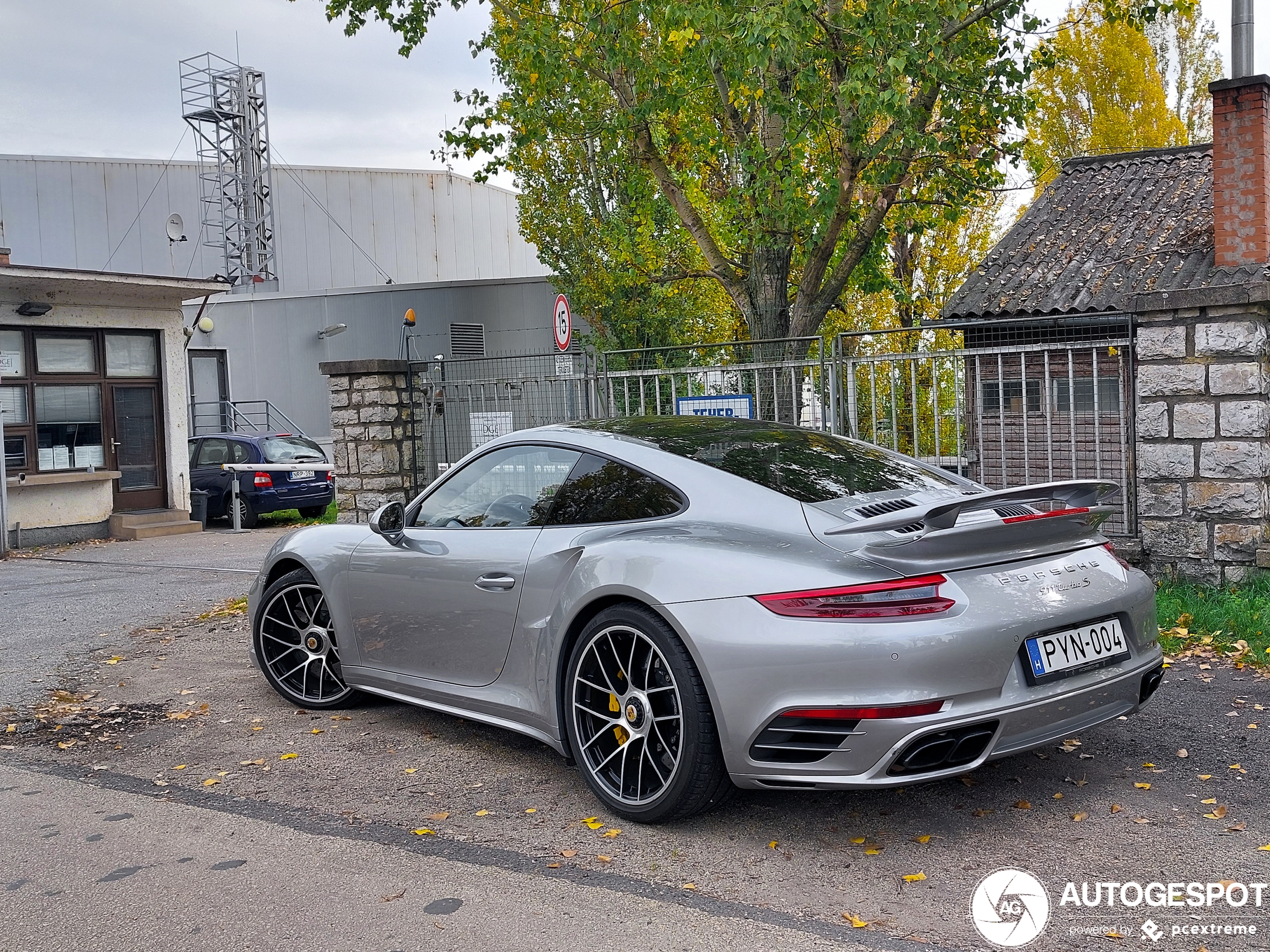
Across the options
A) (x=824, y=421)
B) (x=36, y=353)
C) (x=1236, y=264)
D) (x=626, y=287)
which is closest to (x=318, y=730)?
(x=824, y=421)

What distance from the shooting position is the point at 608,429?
15.4ft

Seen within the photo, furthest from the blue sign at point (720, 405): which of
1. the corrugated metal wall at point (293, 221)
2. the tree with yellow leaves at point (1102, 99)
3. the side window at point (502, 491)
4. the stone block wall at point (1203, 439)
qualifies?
the corrugated metal wall at point (293, 221)

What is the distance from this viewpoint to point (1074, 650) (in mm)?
3658

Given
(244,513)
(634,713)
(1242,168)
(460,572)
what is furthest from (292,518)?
(634,713)

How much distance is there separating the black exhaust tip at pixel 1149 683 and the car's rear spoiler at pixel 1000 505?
577mm

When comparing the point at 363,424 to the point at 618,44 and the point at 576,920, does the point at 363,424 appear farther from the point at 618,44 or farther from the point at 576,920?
the point at 576,920

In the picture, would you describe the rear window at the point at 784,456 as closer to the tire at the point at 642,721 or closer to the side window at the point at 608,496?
the side window at the point at 608,496

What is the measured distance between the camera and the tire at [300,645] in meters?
5.54

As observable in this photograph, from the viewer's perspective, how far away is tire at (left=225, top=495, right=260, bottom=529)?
691 inches

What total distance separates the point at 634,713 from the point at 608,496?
0.87 meters

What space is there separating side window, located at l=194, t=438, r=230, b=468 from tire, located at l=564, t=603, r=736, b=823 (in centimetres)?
1543

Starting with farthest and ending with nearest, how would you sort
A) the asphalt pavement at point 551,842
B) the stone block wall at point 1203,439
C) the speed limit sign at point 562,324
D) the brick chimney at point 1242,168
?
the speed limit sign at point 562,324, the brick chimney at point 1242,168, the stone block wall at point 1203,439, the asphalt pavement at point 551,842

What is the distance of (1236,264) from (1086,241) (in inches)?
325

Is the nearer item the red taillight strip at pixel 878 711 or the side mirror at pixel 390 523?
the red taillight strip at pixel 878 711
